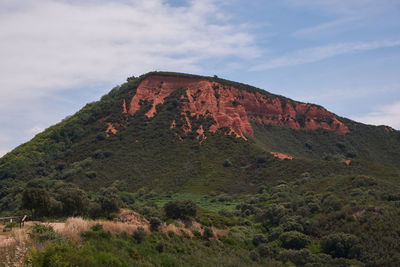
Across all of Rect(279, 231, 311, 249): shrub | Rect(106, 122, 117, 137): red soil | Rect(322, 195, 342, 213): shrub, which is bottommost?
Rect(279, 231, 311, 249): shrub

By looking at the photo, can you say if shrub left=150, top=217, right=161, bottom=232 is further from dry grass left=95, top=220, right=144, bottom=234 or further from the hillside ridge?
the hillside ridge

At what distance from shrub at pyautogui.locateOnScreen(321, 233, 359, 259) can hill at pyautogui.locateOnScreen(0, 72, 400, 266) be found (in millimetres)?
131

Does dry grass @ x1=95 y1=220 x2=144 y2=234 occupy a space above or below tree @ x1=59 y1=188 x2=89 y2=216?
below

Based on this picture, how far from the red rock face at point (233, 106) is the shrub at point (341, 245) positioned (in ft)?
161

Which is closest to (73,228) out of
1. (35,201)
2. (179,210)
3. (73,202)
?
(35,201)

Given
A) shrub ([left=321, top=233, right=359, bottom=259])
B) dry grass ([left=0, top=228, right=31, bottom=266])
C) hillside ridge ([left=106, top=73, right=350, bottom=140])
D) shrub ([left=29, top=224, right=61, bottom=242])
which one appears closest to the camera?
dry grass ([left=0, top=228, right=31, bottom=266])

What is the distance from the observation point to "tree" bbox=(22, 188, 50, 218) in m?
25.1

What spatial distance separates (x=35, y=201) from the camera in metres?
25.2

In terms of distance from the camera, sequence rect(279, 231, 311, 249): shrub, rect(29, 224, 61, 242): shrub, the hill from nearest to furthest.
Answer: rect(29, 224, 61, 242): shrub, the hill, rect(279, 231, 311, 249): shrub

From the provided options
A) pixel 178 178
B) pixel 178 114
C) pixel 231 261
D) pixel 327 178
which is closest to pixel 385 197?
pixel 327 178

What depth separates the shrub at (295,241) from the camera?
126 feet

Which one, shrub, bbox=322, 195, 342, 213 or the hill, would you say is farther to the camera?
shrub, bbox=322, 195, 342, 213

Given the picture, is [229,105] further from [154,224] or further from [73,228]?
[73,228]

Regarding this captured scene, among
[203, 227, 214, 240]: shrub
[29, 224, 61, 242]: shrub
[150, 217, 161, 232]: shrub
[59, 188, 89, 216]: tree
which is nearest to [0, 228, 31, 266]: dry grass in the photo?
[29, 224, 61, 242]: shrub
